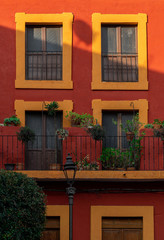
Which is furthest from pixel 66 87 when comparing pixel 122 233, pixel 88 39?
pixel 122 233

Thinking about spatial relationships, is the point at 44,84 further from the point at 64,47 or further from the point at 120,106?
the point at 120,106

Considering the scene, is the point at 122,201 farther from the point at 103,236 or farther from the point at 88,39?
the point at 88,39

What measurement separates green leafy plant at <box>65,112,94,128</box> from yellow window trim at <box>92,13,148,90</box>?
0.94 metres

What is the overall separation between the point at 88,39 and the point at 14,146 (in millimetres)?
4074

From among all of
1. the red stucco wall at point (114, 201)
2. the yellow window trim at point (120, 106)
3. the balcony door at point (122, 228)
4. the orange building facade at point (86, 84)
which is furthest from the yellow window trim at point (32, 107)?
the balcony door at point (122, 228)

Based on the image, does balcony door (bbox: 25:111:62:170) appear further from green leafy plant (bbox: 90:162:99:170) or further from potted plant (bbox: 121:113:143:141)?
potted plant (bbox: 121:113:143:141)

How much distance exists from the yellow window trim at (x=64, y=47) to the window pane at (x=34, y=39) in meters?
0.28

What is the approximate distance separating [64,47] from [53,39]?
1.81 feet

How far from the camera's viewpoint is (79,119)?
2342 centimetres

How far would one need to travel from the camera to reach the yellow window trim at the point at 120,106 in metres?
23.7

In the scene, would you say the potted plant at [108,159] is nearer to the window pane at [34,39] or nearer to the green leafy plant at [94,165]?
the green leafy plant at [94,165]

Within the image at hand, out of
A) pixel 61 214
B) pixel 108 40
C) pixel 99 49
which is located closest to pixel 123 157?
pixel 61 214

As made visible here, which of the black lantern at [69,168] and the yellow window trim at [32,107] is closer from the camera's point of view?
the black lantern at [69,168]

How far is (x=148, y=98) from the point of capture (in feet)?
78.3
